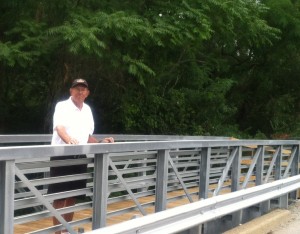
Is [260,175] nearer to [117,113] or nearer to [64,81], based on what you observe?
[64,81]

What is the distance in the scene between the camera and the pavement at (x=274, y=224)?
7430mm

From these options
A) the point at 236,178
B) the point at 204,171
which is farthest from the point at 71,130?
the point at 236,178

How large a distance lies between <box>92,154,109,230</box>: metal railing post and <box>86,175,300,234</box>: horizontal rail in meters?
0.45

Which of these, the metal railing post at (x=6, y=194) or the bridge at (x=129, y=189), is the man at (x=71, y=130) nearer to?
the bridge at (x=129, y=189)

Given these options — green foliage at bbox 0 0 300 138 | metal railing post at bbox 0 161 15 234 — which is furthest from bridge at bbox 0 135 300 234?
green foliage at bbox 0 0 300 138

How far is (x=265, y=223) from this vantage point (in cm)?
792

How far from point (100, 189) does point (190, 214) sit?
45.3 inches

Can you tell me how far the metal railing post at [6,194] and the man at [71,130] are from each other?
137cm

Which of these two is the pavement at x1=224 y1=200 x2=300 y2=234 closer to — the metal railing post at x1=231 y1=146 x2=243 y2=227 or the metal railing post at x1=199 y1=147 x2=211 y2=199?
the metal railing post at x1=231 y1=146 x2=243 y2=227

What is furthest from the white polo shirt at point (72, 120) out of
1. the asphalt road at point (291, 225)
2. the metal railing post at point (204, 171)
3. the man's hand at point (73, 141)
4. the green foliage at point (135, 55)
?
the green foliage at point (135, 55)

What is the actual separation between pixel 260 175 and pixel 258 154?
47 cm

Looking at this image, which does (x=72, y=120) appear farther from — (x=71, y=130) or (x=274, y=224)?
(x=274, y=224)

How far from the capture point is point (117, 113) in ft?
47.2

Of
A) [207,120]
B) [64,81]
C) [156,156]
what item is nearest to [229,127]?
[207,120]
